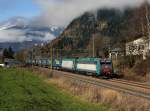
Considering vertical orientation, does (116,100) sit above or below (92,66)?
below

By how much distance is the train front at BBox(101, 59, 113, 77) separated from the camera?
2282 inches

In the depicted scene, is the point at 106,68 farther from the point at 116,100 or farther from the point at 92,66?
the point at 116,100

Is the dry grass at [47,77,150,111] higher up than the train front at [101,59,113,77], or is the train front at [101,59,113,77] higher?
the train front at [101,59,113,77]

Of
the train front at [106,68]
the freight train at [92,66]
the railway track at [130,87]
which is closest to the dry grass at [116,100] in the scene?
the railway track at [130,87]

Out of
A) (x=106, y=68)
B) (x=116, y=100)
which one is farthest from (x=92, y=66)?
(x=116, y=100)

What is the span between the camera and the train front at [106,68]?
5797 cm

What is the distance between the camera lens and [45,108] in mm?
24531

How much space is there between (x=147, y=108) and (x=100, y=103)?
198 inches

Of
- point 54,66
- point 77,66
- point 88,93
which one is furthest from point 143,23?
point 54,66

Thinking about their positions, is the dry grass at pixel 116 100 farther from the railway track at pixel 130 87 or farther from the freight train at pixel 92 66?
the freight train at pixel 92 66

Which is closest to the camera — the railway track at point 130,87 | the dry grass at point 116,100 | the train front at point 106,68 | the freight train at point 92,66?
the dry grass at point 116,100

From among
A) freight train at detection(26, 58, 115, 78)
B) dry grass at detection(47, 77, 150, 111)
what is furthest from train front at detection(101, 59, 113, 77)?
dry grass at detection(47, 77, 150, 111)

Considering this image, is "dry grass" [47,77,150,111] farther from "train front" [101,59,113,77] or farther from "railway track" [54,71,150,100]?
"train front" [101,59,113,77]

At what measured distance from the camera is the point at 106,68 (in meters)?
58.6
